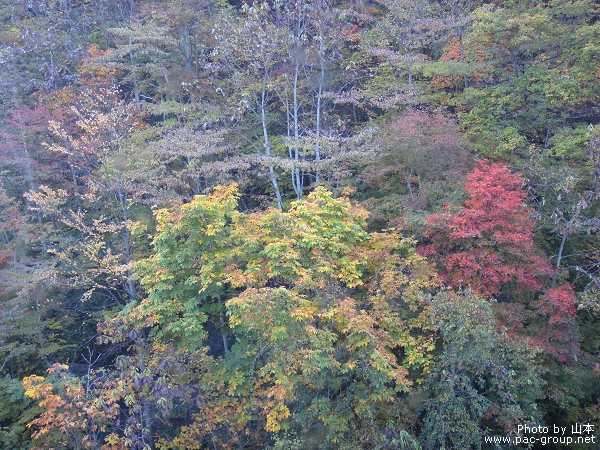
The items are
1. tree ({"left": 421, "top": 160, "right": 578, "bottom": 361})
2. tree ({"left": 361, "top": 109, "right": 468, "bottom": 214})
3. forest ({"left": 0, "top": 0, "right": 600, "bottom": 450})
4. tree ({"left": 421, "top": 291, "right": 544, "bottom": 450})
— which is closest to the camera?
tree ({"left": 421, "top": 291, "right": 544, "bottom": 450})

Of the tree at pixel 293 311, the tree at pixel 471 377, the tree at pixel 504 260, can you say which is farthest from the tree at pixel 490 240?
the tree at pixel 471 377

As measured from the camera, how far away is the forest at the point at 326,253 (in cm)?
877

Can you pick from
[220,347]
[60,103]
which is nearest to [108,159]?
[60,103]

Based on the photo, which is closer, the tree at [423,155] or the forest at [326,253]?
the forest at [326,253]

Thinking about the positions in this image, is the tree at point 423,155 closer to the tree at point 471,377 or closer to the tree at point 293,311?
the tree at point 293,311

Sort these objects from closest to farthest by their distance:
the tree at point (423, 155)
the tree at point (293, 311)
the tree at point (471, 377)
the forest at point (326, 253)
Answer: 1. the tree at point (471, 377)
2. the tree at point (293, 311)
3. the forest at point (326, 253)
4. the tree at point (423, 155)

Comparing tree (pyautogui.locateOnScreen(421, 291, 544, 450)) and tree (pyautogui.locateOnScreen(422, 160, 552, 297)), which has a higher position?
tree (pyautogui.locateOnScreen(422, 160, 552, 297))

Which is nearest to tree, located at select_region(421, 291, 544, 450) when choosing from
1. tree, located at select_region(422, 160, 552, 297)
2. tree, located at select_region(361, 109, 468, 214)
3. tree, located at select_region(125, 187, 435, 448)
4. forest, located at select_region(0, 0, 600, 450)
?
forest, located at select_region(0, 0, 600, 450)

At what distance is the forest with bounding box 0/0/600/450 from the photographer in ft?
28.8

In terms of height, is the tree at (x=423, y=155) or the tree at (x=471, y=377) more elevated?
the tree at (x=423, y=155)

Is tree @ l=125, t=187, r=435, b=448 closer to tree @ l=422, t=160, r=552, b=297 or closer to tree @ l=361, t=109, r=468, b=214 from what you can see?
tree @ l=422, t=160, r=552, b=297

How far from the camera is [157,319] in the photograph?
32.4ft

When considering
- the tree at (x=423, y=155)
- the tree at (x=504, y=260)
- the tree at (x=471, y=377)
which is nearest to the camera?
the tree at (x=471, y=377)

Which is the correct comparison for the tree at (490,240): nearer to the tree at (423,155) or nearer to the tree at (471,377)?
the tree at (471,377)
